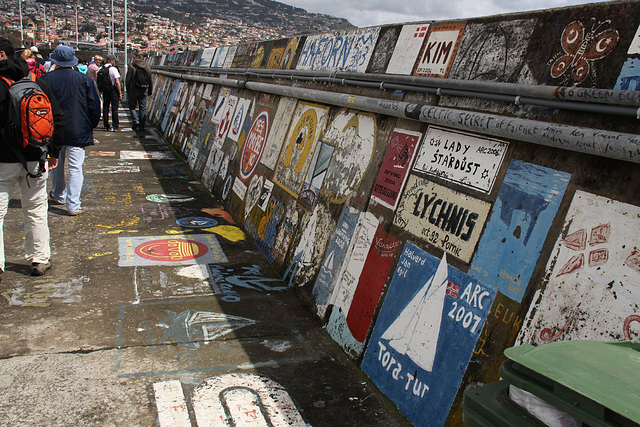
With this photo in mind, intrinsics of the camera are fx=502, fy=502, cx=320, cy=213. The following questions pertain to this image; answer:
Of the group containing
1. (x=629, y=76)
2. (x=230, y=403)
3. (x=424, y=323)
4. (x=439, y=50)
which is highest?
(x=439, y=50)

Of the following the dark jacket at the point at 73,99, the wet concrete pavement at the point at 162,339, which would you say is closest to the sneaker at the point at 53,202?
the wet concrete pavement at the point at 162,339

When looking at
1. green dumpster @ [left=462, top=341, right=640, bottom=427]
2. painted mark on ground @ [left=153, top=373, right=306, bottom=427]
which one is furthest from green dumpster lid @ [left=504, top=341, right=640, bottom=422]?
painted mark on ground @ [left=153, top=373, right=306, bottom=427]

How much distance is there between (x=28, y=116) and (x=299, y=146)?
2.59m

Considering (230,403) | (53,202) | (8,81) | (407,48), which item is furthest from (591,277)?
(53,202)

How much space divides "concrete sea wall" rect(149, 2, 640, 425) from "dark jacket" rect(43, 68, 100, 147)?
133 inches

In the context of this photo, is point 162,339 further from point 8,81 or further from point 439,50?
point 439,50

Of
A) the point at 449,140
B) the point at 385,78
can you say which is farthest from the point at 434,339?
the point at 385,78

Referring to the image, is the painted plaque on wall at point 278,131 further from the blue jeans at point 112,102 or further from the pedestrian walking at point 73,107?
the blue jeans at point 112,102

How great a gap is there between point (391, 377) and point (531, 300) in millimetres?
1133

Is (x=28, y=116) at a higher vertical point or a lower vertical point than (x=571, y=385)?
lower

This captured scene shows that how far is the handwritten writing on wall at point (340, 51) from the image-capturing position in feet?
15.3

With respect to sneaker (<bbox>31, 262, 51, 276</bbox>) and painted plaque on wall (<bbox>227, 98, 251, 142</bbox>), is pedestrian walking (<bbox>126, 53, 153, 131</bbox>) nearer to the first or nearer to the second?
painted plaque on wall (<bbox>227, 98, 251, 142</bbox>)

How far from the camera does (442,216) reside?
3.24 m

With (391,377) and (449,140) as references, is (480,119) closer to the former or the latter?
(449,140)
